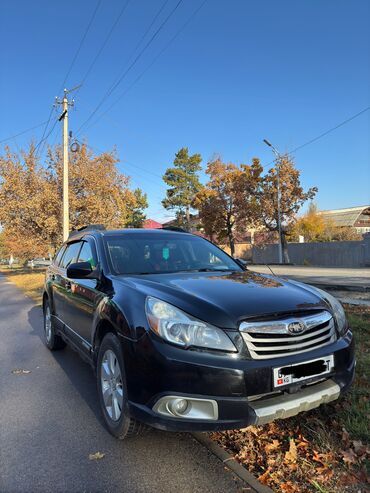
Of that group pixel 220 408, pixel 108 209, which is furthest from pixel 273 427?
pixel 108 209

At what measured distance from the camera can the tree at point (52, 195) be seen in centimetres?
2392

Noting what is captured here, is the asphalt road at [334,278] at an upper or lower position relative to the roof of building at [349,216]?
lower

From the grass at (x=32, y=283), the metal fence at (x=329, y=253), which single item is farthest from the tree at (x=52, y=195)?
the metal fence at (x=329, y=253)

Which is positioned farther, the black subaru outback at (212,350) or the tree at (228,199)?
the tree at (228,199)

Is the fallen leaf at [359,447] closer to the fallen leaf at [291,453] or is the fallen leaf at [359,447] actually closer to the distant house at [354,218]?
the fallen leaf at [291,453]

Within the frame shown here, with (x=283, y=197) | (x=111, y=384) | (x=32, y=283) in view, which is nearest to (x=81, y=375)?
(x=111, y=384)

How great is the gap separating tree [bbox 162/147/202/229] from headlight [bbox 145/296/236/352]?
2128 inches

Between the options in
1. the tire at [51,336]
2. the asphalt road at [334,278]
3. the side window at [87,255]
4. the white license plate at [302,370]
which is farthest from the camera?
the asphalt road at [334,278]

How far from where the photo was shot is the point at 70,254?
552 cm

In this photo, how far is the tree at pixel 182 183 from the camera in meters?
57.5

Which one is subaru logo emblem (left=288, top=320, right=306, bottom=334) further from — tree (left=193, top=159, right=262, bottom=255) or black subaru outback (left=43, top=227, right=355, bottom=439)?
tree (left=193, top=159, right=262, bottom=255)

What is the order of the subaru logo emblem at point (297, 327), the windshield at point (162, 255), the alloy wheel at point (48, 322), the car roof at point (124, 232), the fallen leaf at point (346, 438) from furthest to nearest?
the alloy wheel at point (48, 322)
the car roof at point (124, 232)
the windshield at point (162, 255)
the fallen leaf at point (346, 438)
the subaru logo emblem at point (297, 327)

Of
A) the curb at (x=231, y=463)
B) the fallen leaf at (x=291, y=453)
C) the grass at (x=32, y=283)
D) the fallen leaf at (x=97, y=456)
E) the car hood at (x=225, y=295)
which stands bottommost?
the curb at (x=231, y=463)

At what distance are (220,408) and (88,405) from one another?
1974 mm
